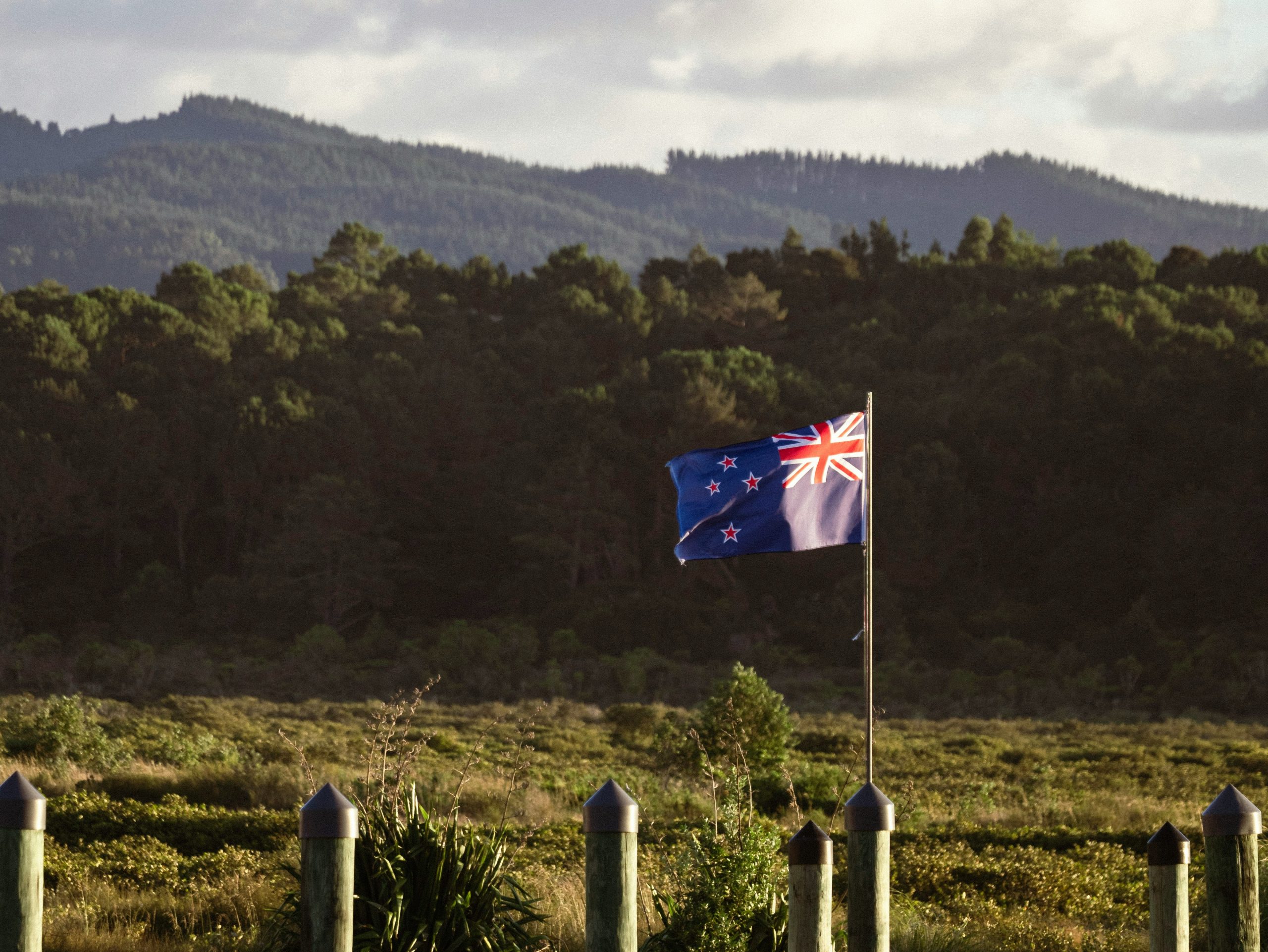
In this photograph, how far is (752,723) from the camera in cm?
2077

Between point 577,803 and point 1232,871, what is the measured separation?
11730 millimetres

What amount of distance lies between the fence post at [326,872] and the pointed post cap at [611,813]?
69cm

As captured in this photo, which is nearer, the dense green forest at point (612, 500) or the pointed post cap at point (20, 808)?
the pointed post cap at point (20, 808)

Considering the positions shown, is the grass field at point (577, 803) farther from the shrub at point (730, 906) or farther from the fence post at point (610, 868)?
the fence post at point (610, 868)

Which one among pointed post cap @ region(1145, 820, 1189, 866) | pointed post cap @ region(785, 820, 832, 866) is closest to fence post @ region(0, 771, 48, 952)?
pointed post cap @ region(785, 820, 832, 866)

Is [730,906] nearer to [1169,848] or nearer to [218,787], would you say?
[1169,848]

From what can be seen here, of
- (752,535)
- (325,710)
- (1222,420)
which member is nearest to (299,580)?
(325,710)

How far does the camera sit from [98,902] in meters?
9.00

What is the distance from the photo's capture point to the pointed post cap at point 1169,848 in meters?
5.43

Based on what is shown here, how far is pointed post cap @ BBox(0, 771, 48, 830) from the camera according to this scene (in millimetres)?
4508

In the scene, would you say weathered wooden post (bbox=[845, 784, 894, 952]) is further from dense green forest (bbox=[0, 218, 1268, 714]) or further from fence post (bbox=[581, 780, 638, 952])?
dense green forest (bbox=[0, 218, 1268, 714])

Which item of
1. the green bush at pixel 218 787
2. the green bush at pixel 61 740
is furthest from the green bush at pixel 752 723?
the green bush at pixel 61 740

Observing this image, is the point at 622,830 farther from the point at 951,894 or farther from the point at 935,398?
the point at 935,398

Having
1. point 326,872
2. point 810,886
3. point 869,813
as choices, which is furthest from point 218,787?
point 869,813
